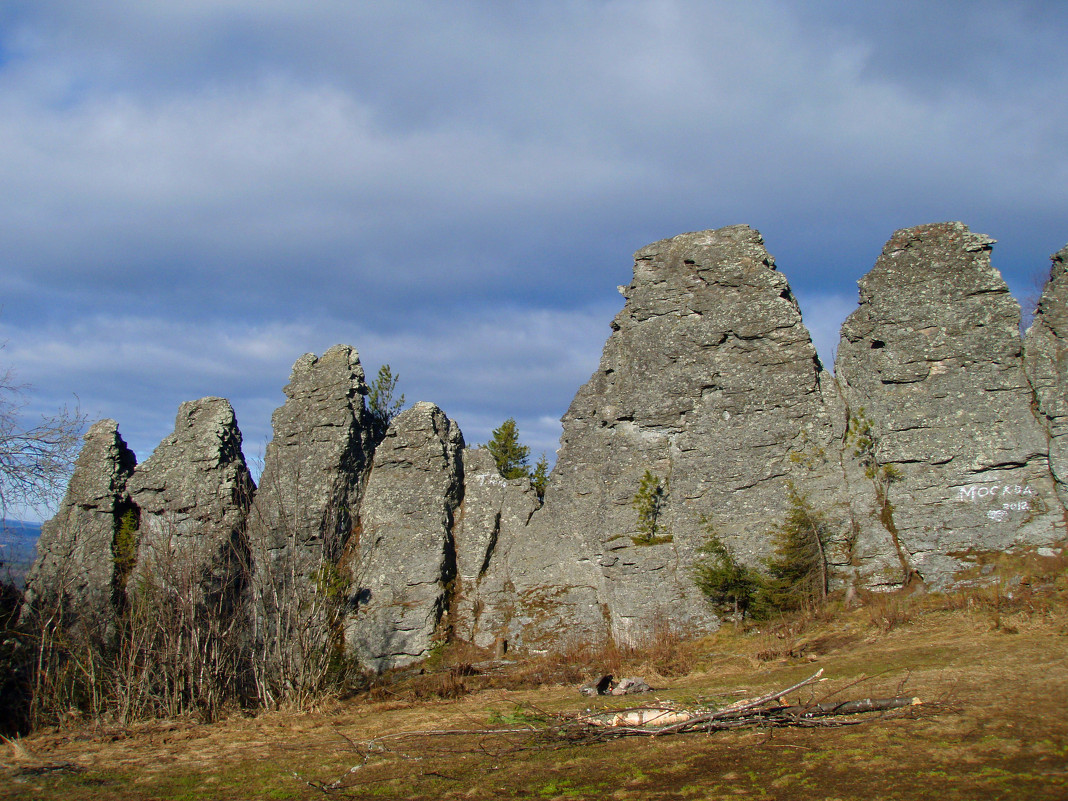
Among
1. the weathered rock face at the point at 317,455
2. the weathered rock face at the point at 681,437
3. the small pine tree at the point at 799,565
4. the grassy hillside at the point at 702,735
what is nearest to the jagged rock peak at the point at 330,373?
the weathered rock face at the point at 317,455

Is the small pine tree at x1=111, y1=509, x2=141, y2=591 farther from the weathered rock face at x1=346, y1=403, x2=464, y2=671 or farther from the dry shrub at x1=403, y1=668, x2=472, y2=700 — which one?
the dry shrub at x1=403, y1=668, x2=472, y2=700

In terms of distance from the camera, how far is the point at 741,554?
18734 mm

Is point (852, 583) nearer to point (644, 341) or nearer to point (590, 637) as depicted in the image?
point (590, 637)

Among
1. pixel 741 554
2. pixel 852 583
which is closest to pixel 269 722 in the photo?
pixel 741 554

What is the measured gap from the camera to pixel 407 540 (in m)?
21.7

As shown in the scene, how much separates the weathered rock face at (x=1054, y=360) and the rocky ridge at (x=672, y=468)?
53mm

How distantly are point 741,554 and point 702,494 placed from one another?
1829 mm

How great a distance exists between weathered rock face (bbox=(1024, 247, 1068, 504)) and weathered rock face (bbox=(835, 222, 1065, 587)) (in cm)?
23

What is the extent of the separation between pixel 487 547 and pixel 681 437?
6.50m

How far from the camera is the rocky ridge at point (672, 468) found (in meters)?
17.4

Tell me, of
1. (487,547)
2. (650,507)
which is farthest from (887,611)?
(487,547)

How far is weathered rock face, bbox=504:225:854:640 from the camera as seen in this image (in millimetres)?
19109

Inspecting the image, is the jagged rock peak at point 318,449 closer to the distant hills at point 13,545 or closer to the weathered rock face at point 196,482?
the weathered rock face at point 196,482

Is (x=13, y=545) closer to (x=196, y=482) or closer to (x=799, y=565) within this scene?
(x=196, y=482)
